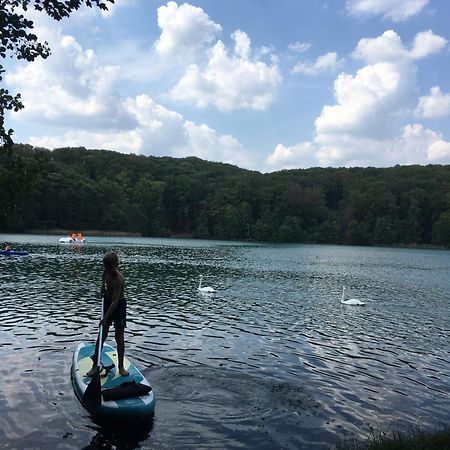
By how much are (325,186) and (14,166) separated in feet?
641

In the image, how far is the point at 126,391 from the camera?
1094cm

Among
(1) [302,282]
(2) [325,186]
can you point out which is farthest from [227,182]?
(1) [302,282]

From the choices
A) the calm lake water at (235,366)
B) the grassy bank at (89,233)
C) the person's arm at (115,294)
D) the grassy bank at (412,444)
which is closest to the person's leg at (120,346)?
the person's arm at (115,294)

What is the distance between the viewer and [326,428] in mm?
11234

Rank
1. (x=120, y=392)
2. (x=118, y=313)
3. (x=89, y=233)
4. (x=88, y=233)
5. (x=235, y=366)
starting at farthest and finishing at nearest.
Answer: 1. (x=89, y=233)
2. (x=88, y=233)
3. (x=235, y=366)
4. (x=118, y=313)
5. (x=120, y=392)

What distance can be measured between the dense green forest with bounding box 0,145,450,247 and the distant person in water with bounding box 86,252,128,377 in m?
138

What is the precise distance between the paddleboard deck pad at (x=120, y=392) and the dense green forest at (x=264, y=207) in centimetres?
13749

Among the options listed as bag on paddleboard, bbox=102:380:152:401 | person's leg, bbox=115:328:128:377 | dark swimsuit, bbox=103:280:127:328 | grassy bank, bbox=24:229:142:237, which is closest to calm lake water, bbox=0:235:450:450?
bag on paddleboard, bbox=102:380:152:401

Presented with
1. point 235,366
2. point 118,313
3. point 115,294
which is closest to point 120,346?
point 118,313

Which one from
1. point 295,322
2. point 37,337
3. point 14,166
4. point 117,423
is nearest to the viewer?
point 14,166

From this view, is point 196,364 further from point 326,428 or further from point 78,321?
point 78,321

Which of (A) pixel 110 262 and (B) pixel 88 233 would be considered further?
(B) pixel 88 233

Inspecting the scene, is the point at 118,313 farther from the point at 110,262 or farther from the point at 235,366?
the point at 235,366

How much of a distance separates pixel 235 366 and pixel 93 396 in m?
6.39
